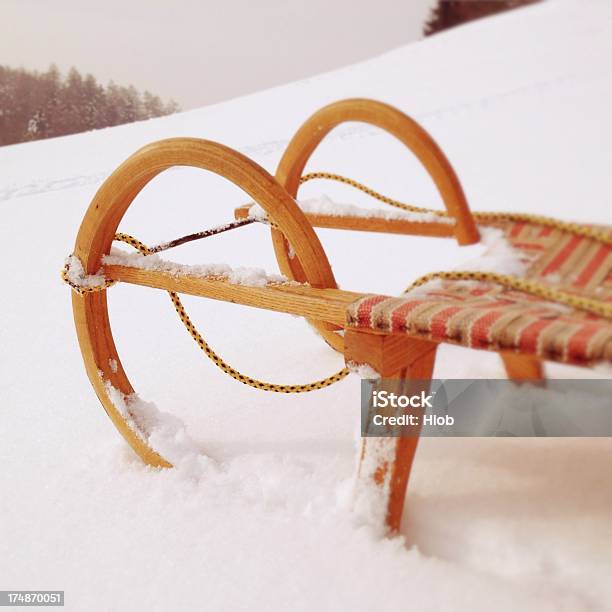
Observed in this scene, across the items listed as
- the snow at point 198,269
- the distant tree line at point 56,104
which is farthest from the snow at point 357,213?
the distant tree line at point 56,104

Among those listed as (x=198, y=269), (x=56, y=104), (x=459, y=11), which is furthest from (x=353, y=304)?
(x=459, y=11)

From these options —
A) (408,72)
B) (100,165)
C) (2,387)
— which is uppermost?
(408,72)

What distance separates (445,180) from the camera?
3.07 ft

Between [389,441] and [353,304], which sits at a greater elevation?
[353,304]

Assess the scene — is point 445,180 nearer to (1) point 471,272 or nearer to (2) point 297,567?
(1) point 471,272

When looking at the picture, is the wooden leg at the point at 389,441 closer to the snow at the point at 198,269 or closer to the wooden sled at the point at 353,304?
the wooden sled at the point at 353,304

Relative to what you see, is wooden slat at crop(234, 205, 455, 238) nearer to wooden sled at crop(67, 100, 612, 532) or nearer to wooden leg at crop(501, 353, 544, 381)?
wooden sled at crop(67, 100, 612, 532)

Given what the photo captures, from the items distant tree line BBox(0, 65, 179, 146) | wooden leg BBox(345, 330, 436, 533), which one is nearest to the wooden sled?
wooden leg BBox(345, 330, 436, 533)

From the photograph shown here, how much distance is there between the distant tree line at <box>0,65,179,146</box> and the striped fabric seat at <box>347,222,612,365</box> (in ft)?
4.36

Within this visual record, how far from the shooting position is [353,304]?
1.94 feet

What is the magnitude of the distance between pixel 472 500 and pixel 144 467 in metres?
0.39

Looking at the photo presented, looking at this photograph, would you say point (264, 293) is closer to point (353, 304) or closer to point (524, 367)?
point (353, 304)

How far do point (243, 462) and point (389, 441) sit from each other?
0.25 metres

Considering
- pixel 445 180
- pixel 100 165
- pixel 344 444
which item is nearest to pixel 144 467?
pixel 344 444
